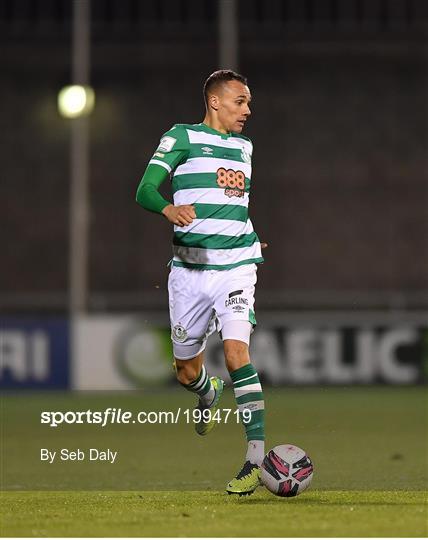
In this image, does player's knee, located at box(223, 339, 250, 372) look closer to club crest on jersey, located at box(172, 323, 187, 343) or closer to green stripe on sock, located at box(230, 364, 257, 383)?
green stripe on sock, located at box(230, 364, 257, 383)

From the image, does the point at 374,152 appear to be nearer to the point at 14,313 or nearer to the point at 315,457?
the point at 14,313

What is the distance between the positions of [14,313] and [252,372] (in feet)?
61.6

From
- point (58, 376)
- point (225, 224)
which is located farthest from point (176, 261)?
point (58, 376)

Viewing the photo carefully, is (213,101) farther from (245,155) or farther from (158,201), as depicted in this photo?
(158,201)

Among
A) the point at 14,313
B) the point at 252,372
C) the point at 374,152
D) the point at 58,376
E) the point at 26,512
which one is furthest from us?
the point at 374,152

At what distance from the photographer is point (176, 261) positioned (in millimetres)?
7184

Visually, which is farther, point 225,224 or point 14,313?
point 14,313

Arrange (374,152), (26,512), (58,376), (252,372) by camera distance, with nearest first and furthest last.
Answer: (26,512), (252,372), (58,376), (374,152)

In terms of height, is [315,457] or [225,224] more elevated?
[225,224]

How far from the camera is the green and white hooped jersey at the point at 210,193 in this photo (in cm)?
699

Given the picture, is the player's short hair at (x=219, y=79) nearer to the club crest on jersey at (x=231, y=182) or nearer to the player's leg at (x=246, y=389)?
the club crest on jersey at (x=231, y=182)

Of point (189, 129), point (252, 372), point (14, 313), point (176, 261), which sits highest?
point (189, 129)

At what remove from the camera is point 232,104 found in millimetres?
7117

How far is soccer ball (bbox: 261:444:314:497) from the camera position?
22.1ft
